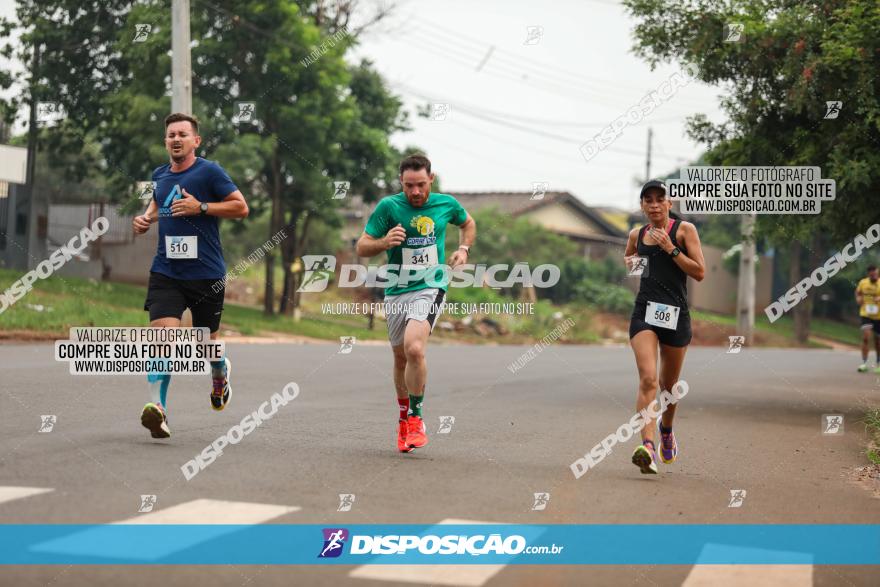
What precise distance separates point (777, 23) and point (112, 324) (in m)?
14.0

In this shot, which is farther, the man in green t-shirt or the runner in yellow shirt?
the runner in yellow shirt

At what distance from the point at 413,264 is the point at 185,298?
176 cm

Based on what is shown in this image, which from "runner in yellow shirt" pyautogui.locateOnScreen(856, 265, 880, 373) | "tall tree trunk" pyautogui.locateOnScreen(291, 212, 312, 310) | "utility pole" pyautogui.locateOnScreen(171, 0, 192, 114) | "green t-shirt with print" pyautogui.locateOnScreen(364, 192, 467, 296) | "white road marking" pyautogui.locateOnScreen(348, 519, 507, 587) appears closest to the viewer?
"white road marking" pyautogui.locateOnScreen(348, 519, 507, 587)

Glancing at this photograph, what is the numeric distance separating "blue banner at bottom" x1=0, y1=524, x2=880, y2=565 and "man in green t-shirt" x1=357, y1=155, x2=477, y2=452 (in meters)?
2.66

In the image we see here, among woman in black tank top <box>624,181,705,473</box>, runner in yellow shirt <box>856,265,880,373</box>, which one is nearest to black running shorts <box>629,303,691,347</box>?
woman in black tank top <box>624,181,705,473</box>

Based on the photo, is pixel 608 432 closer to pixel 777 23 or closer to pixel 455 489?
pixel 455 489

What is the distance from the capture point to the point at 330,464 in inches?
306

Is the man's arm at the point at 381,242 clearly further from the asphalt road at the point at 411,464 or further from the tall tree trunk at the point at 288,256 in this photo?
the tall tree trunk at the point at 288,256

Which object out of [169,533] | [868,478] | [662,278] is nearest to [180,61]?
[662,278]

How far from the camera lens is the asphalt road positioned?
5.31m

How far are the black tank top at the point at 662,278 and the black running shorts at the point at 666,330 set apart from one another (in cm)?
6

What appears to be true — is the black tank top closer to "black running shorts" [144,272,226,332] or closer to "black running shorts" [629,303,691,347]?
"black running shorts" [629,303,691,347]

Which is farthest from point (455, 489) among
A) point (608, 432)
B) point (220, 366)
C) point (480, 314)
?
point (480, 314)

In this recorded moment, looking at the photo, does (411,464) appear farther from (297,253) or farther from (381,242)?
(297,253)
